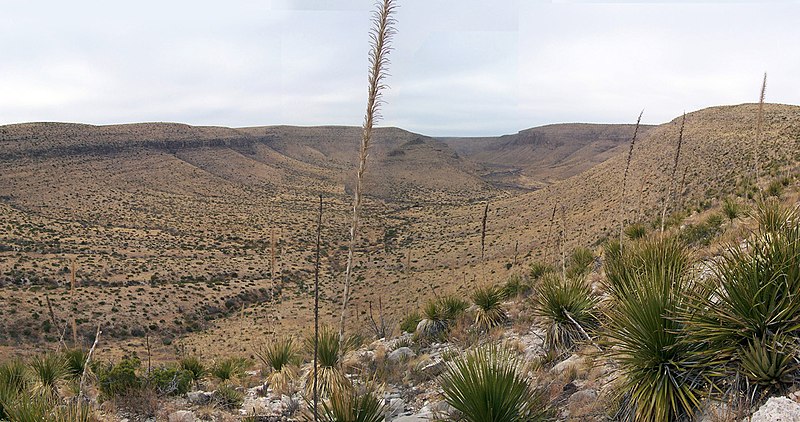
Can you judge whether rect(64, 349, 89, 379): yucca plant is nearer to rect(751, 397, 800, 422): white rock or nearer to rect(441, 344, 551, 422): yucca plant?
rect(441, 344, 551, 422): yucca plant

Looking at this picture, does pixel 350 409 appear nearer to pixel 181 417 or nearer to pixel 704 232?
pixel 181 417

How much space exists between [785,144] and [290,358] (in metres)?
31.6

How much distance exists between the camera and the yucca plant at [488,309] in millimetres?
8164

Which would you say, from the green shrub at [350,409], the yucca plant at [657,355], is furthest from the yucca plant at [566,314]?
the green shrub at [350,409]

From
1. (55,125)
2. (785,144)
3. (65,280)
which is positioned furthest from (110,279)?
(55,125)

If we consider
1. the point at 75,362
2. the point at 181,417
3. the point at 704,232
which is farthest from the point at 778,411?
the point at 75,362

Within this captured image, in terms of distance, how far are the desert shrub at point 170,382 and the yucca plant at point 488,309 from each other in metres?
5.05

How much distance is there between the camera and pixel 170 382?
23.2 ft

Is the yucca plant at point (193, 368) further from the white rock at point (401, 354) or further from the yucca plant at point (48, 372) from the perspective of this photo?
the white rock at point (401, 354)

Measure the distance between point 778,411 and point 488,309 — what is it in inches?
232

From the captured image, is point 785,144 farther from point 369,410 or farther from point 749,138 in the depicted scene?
point 369,410

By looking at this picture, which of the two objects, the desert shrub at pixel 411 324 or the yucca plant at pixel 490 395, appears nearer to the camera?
the yucca plant at pixel 490 395

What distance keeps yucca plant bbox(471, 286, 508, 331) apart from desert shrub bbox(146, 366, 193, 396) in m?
5.05

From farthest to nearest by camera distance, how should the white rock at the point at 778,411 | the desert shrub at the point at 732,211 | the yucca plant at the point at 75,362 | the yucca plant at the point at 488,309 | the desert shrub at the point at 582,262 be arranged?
the desert shrub at the point at 582,262 < the desert shrub at the point at 732,211 < the yucca plant at the point at 488,309 < the yucca plant at the point at 75,362 < the white rock at the point at 778,411
